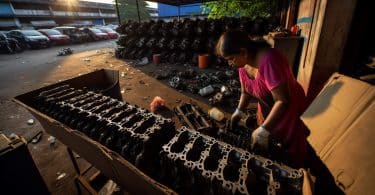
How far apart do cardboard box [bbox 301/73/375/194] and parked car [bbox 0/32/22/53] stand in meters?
18.0

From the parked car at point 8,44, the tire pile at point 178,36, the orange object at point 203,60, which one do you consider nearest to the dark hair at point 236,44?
the tire pile at point 178,36

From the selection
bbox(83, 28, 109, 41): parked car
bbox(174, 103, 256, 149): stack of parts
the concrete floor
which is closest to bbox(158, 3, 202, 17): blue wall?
bbox(83, 28, 109, 41): parked car

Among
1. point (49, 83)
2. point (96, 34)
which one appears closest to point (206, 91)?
point (49, 83)

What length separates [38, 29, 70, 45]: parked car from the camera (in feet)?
48.0

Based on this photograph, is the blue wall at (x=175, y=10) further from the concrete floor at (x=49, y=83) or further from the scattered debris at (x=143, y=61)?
the concrete floor at (x=49, y=83)

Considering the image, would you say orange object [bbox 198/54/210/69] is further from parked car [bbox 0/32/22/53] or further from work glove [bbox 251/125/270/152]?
parked car [bbox 0/32/22/53]

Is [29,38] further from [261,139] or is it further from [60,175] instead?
[261,139]

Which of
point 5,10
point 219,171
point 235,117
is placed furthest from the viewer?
point 5,10

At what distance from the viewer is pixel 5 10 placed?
1986 centimetres

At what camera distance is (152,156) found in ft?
4.25

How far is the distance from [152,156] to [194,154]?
13.7 inches

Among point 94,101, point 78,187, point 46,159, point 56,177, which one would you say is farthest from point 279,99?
point 46,159

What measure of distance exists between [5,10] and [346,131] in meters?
30.7

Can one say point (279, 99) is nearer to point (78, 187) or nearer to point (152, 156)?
point (152, 156)
